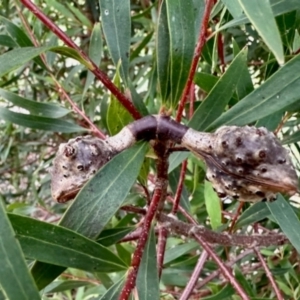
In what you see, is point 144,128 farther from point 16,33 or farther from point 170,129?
point 16,33

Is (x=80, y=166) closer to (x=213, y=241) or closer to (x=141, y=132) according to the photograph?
(x=141, y=132)

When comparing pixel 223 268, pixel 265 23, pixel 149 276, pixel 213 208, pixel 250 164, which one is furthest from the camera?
pixel 213 208

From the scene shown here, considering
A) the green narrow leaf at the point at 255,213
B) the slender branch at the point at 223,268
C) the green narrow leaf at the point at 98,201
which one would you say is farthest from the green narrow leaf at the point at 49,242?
the green narrow leaf at the point at 255,213

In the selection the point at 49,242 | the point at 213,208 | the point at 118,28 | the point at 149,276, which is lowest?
the point at 213,208

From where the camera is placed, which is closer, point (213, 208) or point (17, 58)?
point (17, 58)

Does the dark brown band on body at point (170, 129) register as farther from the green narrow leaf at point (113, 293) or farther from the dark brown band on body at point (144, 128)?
the green narrow leaf at point (113, 293)

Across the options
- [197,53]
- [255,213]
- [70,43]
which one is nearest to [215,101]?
[197,53]

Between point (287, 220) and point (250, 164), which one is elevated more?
point (250, 164)
